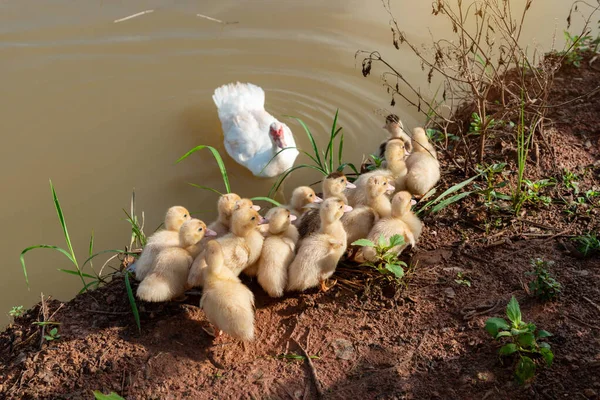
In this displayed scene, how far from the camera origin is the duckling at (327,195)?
4371 millimetres

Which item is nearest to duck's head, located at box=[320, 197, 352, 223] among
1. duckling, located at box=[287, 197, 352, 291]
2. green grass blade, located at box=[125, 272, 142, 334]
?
duckling, located at box=[287, 197, 352, 291]

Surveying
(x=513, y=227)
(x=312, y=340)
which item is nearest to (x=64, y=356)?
(x=312, y=340)

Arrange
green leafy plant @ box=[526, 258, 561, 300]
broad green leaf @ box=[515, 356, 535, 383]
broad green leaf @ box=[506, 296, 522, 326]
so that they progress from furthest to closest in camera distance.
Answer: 1. green leafy plant @ box=[526, 258, 561, 300]
2. broad green leaf @ box=[506, 296, 522, 326]
3. broad green leaf @ box=[515, 356, 535, 383]

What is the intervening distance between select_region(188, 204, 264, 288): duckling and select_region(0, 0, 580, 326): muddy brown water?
145 cm

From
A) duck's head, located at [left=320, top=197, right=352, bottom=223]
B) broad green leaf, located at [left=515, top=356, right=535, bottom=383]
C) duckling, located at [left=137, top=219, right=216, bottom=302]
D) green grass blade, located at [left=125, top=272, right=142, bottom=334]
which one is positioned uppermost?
duck's head, located at [left=320, top=197, right=352, bottom=223]

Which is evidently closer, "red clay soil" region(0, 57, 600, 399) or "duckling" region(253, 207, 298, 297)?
"red clay soil" region(0, 57, 600, 399)

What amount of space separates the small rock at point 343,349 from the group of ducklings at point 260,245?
1.46 ft

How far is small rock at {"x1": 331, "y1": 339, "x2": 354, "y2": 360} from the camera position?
11.9 ft

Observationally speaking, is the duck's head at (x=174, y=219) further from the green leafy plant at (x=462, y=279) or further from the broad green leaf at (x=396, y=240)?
the green leafy plant at (x=462, y=279)

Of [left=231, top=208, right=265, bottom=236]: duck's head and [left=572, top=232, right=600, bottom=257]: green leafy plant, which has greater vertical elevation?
[left=572, top=232, right=600, bottom=257]: green leafy plant

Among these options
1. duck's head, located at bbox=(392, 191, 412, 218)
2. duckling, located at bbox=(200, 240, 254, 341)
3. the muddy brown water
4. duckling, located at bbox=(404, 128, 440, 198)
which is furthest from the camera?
the muddy brown water

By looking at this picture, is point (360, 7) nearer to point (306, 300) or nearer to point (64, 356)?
point (306, 300)

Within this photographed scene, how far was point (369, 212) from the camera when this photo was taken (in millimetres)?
4434

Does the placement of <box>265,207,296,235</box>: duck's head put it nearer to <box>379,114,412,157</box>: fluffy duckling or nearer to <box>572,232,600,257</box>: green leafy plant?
<box>379,114,412,157</box>: fluffy duckling
